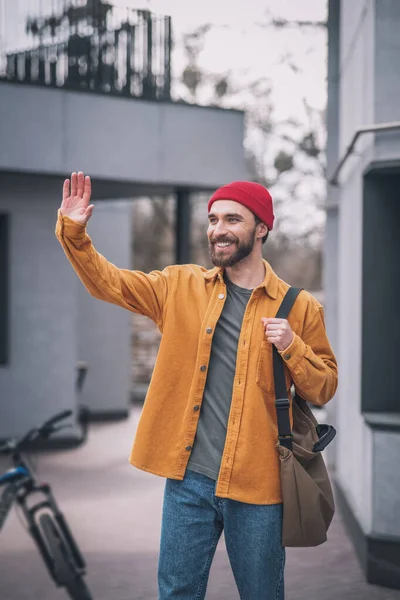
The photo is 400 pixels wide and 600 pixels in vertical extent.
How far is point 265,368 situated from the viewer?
3180 mm

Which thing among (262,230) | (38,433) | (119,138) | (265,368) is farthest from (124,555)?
(119,138)

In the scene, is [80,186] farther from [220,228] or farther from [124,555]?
[124,555]

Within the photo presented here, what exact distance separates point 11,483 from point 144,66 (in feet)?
21.8

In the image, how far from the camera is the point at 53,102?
32.5ft

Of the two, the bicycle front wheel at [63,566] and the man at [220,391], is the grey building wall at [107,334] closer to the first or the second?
the bicycle front wheel at [63,566]

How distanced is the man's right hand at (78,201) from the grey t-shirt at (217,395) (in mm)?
633

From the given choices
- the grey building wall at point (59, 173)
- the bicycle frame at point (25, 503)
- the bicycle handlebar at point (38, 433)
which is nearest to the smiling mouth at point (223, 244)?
the bicycle handlebar at point (38, 433)

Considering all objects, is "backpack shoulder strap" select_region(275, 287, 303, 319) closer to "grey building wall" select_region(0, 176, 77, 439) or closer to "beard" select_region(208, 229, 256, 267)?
"beard" select_region(208, 229, 256, 267)

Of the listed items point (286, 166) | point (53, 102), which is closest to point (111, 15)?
point (53, 102)

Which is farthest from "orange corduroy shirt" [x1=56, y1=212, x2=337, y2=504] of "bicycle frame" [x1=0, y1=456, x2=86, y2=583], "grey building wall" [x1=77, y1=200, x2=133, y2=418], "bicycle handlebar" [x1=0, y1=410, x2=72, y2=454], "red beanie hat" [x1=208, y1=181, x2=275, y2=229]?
"grey building wall" [x1=77, y1=200, x2=133, y2=418]

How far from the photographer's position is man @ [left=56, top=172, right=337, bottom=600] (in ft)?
10.2

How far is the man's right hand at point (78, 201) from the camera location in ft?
10.1

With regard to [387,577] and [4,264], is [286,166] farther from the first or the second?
[387,577]

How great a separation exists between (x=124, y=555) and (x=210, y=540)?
3440 millimetres
